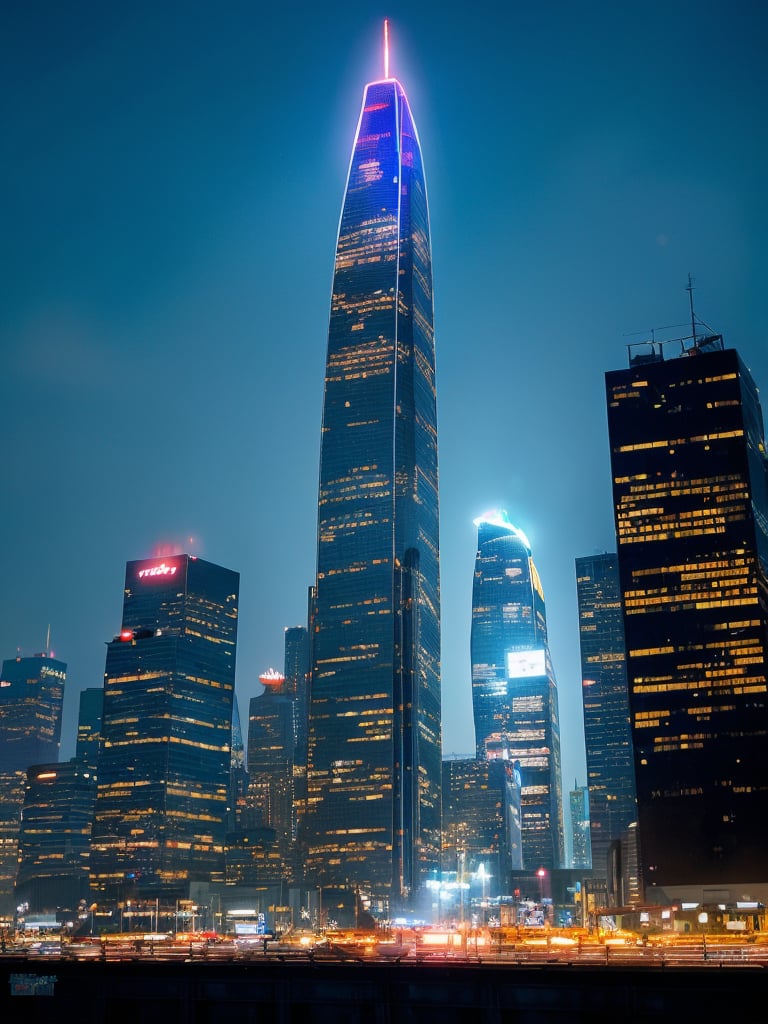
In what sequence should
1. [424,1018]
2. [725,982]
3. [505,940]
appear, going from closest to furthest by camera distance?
[725,982] < [424,1018] < [505,940]

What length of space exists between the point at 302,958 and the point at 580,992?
17.7m

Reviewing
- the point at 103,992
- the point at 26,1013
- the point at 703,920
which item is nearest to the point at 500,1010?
the point at 103,992

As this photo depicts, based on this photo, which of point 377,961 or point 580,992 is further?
point 377,961

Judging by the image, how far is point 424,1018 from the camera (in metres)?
61.1

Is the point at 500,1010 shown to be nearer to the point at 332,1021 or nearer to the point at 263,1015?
the point at 332,1021

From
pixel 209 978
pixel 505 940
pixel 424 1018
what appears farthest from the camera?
pixel 505 940

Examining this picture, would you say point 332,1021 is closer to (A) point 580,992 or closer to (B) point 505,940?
(A) point 580,992

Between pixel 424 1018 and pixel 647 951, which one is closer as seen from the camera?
pixel 424 1018

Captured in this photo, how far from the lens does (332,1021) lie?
6281 cm

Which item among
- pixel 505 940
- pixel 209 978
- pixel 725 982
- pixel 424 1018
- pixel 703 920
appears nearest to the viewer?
pixel 725 982

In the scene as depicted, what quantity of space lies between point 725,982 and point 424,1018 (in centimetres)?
1549

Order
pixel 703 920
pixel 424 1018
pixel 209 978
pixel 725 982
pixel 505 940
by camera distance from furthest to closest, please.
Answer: pixel 703 920 → pixel 505 940 → pixel 209 978 → pixel 424 1018 → pixel 725 982

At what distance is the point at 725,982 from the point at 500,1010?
36.8ft

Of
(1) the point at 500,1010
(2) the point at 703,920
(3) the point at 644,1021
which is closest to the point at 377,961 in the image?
(1) the point at 500,1010
